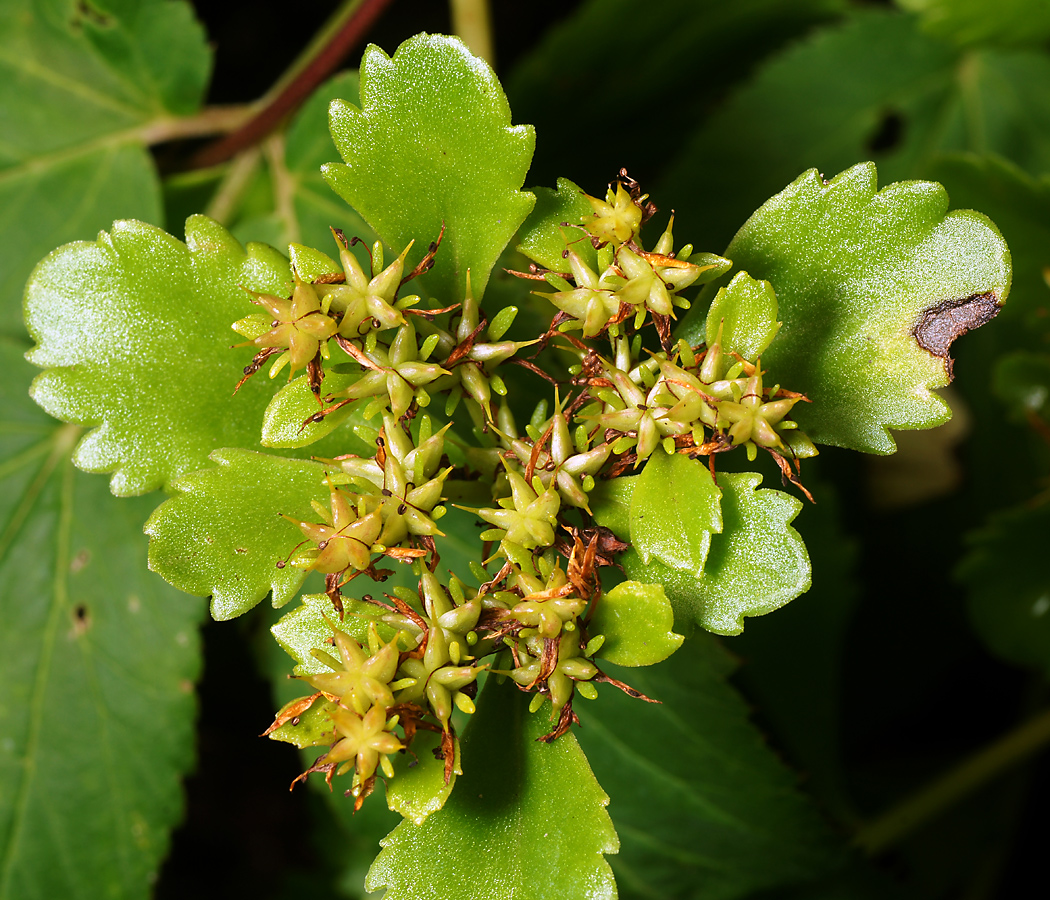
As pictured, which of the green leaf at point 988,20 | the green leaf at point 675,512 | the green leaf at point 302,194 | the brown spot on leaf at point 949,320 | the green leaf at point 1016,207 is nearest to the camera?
the green leaf at point 675,512

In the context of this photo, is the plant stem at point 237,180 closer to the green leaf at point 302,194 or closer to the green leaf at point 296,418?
the green leaf at point 302,194

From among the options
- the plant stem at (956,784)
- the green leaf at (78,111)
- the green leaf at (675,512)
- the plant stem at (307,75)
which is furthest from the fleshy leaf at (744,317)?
the plant stem at (956,784)

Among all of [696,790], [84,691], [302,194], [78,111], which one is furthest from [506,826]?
[78,111]

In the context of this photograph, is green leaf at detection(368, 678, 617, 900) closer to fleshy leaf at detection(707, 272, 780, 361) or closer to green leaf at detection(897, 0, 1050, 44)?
fleshy leaf at detection(707, 272, 780, 361)

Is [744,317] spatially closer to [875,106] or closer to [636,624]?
[636,624]

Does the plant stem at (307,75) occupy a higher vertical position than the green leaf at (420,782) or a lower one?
higher

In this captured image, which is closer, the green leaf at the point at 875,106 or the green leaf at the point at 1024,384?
the green leaf at the point at 1024,384
